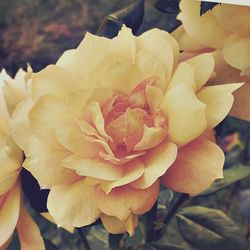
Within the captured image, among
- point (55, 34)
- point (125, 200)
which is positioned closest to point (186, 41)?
point (125, 200)

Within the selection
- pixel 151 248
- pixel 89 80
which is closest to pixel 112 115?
pixel 89 80

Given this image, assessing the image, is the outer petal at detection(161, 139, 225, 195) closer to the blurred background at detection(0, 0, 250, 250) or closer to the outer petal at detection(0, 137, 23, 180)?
the outer petal at detection(0, 137, 23, 180)

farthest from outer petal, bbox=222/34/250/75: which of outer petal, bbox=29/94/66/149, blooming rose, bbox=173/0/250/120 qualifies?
outer petal, bbox=29/94/66/149

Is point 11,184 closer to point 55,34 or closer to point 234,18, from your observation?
point 234,18

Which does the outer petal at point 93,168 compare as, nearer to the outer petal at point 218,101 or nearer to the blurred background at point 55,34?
the outer petal at point 218,101

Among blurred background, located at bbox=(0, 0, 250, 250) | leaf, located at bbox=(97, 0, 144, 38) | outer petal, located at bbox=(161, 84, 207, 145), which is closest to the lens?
outer petal, located at bbox=(161, 84, 207, 145)

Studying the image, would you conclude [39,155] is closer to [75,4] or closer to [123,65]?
[123,65]

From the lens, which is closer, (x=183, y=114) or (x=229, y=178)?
(x=183, y=114)

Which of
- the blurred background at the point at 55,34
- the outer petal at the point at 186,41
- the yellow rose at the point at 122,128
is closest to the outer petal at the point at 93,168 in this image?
the yellow rose at the point at 122,128
